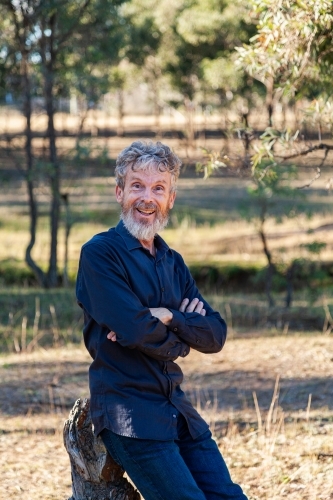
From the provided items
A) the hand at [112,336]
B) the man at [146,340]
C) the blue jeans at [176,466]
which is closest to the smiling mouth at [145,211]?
the man at [146,340]

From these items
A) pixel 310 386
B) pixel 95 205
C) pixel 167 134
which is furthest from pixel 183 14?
pixel 310 386

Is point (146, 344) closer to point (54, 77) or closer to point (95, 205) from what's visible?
point (54, 77)

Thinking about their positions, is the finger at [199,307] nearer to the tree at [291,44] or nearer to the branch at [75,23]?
the tree at [291,44]

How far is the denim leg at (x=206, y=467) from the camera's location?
11.1 ft

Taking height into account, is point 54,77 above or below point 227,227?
above

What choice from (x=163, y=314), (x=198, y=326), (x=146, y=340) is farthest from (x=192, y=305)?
(x=146, y=340)

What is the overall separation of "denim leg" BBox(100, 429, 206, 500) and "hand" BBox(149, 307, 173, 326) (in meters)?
0.49

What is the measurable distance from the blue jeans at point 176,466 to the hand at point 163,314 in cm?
41

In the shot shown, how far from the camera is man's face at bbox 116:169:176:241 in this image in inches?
137

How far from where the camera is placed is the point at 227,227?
20328mm

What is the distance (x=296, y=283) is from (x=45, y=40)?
6.48 m

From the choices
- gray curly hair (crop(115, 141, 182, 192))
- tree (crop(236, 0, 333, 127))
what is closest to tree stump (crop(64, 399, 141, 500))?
gray curly hair (crop(115, 141, 182, 192))

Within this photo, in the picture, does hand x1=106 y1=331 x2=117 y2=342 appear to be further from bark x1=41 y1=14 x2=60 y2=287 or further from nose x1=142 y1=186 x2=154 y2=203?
bark x1=41 y1=14 x2=60 y2=287

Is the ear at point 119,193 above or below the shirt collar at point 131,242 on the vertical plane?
above
